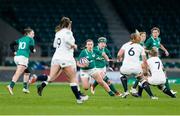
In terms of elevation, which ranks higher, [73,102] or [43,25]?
[43,25]

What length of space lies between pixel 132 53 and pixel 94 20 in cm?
2303

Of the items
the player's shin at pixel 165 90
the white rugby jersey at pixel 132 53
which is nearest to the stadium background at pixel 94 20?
the player's shin at pixel 165 90

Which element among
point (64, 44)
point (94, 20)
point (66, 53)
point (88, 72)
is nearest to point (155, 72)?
point (88, 72)

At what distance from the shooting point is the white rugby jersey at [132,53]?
22.2 metres

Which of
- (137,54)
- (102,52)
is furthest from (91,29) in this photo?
(137,54)

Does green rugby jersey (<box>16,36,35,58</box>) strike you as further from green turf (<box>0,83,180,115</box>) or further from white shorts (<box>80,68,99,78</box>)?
green turf (<box>0,83,180,115</box>)

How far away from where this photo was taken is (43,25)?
4419 centimetres

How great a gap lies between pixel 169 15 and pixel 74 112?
3005cm

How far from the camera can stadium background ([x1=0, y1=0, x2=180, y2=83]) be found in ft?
141

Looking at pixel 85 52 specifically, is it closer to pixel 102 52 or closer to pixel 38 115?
pixel 102 52

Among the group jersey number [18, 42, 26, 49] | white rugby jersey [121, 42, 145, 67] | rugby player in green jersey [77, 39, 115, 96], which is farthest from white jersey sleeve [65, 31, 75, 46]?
jersey number [18, 42, 26, 49]

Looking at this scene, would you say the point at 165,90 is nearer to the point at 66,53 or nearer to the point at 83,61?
the point at 83,61

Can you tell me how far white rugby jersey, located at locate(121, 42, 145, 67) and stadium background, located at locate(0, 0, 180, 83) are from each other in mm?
18808

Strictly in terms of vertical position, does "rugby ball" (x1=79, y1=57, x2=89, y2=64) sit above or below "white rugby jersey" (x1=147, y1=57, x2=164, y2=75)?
above
